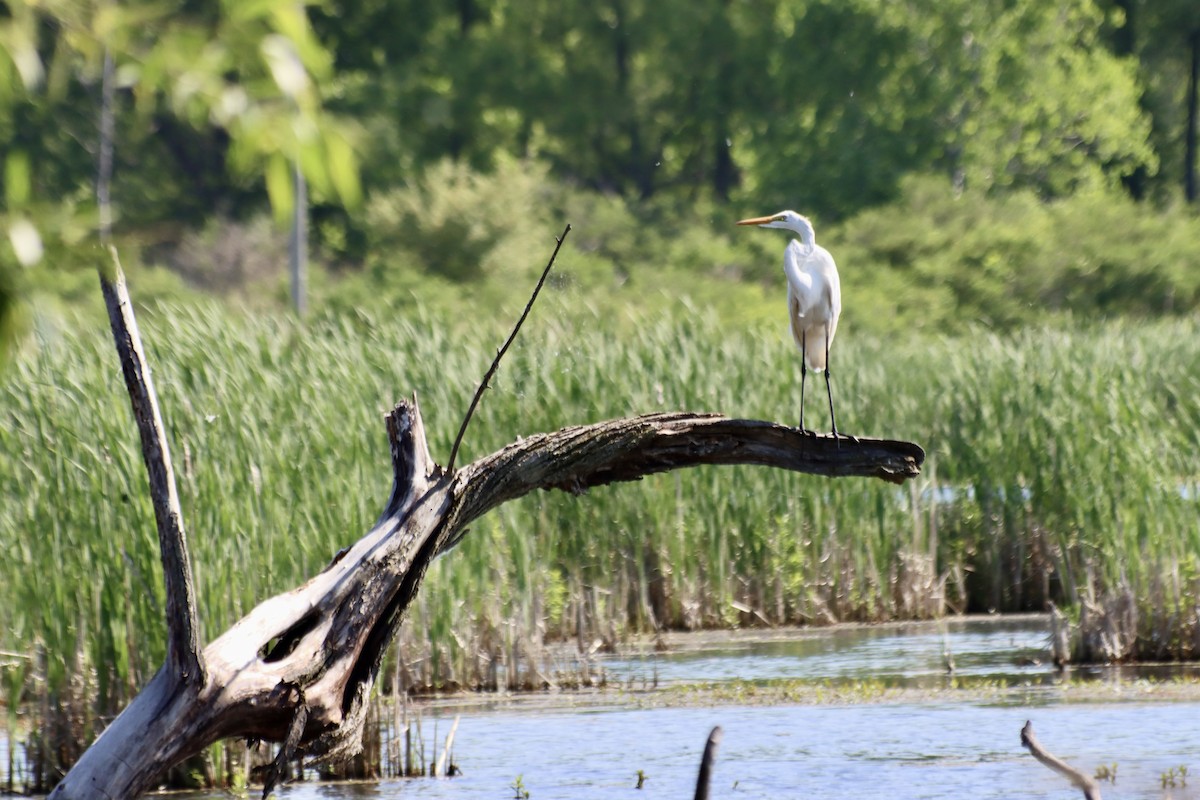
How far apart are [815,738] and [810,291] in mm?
1838

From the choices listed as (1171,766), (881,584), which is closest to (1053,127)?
(881,584)

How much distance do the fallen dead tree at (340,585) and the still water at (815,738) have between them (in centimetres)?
173

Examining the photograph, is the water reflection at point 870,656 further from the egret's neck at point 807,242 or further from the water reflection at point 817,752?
the egret's neck at point 807,242

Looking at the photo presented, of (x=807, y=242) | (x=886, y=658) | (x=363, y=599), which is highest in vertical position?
(x=807, y=242)

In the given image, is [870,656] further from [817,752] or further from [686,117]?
[686,117]

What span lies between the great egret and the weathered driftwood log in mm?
2130

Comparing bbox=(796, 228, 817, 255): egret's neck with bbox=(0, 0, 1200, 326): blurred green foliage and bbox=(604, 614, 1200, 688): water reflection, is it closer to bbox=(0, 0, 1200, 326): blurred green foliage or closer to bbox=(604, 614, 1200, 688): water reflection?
bbox=(604, 614, 1200, 688): water reflection

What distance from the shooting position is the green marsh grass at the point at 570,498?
262 inches

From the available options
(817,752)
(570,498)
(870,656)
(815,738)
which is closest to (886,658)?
(870,656)

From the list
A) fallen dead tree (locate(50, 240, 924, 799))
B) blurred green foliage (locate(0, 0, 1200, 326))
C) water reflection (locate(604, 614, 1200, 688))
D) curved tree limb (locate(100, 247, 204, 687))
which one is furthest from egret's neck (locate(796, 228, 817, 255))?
blurred green foliage (locate(0, 0, 1200, 326))

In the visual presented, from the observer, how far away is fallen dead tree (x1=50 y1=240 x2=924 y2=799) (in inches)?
161

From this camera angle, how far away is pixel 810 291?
7.30 m

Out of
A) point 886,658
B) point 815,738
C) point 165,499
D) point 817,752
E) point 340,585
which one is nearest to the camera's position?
point 165,499

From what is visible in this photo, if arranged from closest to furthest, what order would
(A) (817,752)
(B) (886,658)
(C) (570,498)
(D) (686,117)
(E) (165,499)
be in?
1. (E) (165,499)
2. (A) (817,752)
3. (B) (886,658)
4. (C) (570,498)
5. (D) (686,117)
